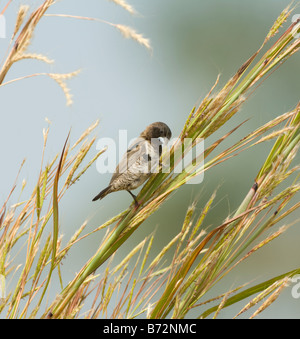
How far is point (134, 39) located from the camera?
129cm

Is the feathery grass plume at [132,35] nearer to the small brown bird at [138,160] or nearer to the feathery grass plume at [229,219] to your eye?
the feathery grass plume at [229,219]

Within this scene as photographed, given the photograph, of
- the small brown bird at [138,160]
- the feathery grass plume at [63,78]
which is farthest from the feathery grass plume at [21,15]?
the small brown bird at [138,160]

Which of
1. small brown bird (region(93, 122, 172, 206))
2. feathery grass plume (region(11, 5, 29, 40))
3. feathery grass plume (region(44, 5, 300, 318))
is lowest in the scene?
feathery grass plume (region(44, 5, 300, 318))

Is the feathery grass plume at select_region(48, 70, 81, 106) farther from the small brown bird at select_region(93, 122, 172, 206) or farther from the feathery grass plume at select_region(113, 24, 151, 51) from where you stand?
the small brown bird at select_region(93, 122, 172, 206)

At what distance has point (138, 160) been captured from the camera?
8.53 feet

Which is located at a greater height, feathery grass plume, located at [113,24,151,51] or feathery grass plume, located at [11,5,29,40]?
feathery grass plume, located at [11,5,29,40]

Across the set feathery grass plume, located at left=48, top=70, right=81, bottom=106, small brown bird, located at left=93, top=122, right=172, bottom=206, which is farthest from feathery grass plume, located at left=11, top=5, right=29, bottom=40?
small brown bird, located at left=93, top=122, right=172, bottom=206

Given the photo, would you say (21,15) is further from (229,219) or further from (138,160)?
(138,160)

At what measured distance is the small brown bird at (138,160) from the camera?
2.55 meters

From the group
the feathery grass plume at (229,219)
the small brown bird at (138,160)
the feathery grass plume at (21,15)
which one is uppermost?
the small brown bird at (138,160)

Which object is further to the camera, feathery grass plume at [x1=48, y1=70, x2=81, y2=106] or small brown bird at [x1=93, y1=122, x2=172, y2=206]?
small brown bird at [x1=93, y1=122, x2=172, y2=206]

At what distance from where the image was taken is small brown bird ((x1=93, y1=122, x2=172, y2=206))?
2553 mm

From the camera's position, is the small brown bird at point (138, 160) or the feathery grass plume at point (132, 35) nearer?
the feathery grass plume at point (132, 35)
